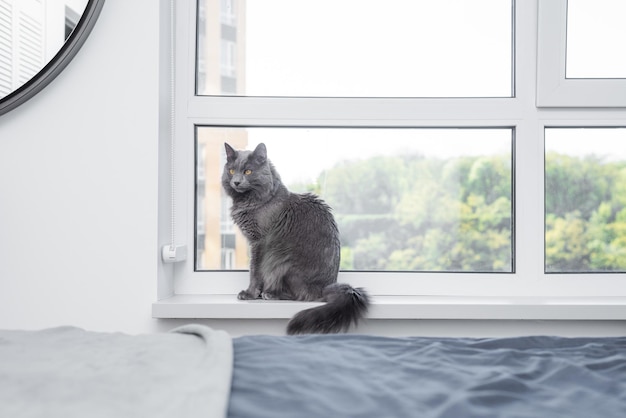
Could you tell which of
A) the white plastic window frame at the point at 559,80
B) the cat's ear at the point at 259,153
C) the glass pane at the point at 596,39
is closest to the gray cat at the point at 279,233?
the cat's ear at the point at 259,153

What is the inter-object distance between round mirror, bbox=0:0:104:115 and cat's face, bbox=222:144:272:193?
0.55m

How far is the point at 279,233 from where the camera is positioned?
1548 mm

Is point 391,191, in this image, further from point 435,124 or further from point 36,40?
point 36,40

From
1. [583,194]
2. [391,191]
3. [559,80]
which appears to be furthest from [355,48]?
[583,194]

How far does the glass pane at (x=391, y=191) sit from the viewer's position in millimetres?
1729

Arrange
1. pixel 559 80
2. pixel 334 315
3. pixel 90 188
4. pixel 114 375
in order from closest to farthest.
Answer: pixel 114 375
pixel 334 315
pixel 90 188
pixel 559 80

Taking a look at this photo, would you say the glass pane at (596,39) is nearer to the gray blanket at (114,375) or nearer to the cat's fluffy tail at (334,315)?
the cat's fluffy tail at (334,315)

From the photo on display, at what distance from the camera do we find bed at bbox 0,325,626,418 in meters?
0.56

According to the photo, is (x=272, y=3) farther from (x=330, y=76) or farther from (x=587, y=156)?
(x=587, y=156)

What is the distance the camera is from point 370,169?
175cm

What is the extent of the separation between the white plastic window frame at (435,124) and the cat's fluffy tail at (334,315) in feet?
0.85

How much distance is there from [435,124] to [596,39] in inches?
22.9

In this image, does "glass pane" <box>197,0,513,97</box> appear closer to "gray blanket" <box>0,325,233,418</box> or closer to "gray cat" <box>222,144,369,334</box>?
"gray cat" <box>222,144,369,334</box>

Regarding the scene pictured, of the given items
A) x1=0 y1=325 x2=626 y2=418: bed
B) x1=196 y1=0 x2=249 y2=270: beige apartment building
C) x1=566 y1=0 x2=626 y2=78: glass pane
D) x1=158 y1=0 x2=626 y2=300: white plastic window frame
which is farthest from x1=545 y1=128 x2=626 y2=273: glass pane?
x1=196 y1=0 x2=249 y2=270: beige apartment building
